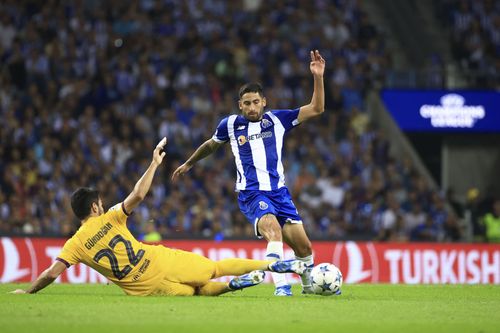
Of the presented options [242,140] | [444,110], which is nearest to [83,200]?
[242,140]

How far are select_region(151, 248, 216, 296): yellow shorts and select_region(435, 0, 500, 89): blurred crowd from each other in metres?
17.1

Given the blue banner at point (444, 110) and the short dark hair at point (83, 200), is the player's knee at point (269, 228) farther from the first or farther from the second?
the blue banner at point (444, 110)

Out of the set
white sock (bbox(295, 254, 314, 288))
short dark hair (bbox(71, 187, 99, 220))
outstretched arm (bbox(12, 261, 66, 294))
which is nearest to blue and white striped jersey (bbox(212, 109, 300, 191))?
white sock (bbox(295, 254, 314, 288))

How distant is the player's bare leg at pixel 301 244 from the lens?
37.4 feet

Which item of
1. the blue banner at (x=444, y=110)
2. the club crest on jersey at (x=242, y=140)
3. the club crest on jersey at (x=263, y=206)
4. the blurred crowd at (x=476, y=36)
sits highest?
the blurred crowd at (x=476, y=36)

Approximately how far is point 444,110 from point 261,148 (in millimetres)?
15199

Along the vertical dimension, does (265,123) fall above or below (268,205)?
above

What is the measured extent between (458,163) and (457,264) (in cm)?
751

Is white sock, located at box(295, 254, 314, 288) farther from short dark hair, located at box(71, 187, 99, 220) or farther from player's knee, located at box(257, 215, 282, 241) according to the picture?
short dark hair, located at box(71, 187, 99, 220)

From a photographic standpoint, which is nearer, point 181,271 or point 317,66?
point 181,271

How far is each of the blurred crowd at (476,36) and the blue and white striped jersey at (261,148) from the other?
1583 centimetres

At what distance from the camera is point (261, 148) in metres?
11.4

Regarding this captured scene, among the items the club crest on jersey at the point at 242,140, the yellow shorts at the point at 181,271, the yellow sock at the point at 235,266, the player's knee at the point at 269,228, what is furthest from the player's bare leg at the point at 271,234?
the club crest on jersey at the point at 242,140

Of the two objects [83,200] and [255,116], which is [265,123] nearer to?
[255,116]
